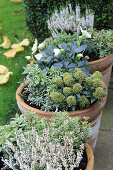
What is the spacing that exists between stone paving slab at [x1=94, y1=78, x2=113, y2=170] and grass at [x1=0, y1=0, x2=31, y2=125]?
1.19m

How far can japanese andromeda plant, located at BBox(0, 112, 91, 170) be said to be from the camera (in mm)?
1543

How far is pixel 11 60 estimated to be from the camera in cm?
402

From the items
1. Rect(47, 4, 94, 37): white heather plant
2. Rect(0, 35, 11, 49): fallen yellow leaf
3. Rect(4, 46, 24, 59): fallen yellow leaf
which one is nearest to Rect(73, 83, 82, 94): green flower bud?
Rect(47, 4, 94, 37): white heather plant

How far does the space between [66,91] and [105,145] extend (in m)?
1.12

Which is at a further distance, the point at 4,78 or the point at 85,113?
the point at 4,78

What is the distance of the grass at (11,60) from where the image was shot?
3104 millimetres

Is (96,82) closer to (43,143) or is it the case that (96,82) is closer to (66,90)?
(66,90)

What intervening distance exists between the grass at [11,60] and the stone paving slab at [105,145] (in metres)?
1.19

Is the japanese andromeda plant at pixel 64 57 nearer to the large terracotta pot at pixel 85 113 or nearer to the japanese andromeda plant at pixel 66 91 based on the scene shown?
the japanese andromeda plant at pixel 66 91

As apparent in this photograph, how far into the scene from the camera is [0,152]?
184 cm

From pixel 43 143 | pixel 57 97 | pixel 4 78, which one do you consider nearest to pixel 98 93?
pixel 57 97

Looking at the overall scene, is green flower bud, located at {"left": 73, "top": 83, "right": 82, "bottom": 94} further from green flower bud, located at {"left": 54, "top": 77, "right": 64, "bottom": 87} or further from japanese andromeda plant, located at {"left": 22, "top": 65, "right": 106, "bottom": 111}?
green flower bud, located at {"left": 54, "top": 77, "right": 64, "bottom": 87}

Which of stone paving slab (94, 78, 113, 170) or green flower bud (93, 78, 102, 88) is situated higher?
green flower bud (93, 78, 102, 88)

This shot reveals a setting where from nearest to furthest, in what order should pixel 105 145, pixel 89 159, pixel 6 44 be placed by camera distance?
1. pixel 89 159
2. pixel 105 145
3. pixel 6 44
